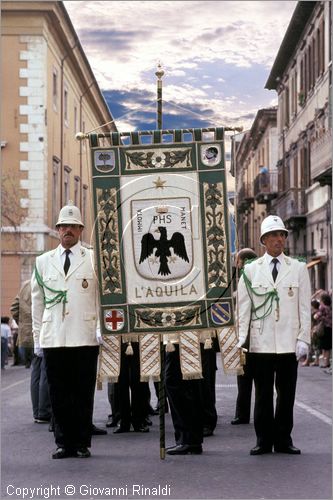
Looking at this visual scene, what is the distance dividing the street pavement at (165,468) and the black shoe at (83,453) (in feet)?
0.29

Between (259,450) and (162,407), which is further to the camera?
(259,450)

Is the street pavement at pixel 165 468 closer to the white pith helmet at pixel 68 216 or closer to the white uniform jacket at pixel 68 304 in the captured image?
the white uniform jacket at pixel 68 304

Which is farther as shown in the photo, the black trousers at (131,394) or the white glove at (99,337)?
the black trousers at (131,394)

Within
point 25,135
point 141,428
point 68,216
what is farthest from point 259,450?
point 25,135

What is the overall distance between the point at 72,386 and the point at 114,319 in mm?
737

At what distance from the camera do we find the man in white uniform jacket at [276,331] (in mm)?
9484

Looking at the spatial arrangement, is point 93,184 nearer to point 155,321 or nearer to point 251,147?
point 155,321

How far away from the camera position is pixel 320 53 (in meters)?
38.2

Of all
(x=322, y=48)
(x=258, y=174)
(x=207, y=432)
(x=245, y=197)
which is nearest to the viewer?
(x=207, y=432)

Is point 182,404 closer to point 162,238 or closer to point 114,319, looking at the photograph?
point 114,319

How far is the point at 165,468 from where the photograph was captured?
8.62 meters

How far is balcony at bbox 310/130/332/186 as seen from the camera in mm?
32875

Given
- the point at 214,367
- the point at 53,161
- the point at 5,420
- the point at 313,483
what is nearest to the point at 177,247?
the point at 313,483

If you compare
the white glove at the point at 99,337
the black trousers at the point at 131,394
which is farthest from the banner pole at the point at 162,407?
the black trousers at the point at 131,394
